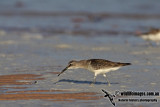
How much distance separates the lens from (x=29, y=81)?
10.4 metres

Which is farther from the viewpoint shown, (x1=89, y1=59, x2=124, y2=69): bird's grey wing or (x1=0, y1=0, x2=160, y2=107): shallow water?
(x1=89, y1=59, x2=124, y2=69): bird's grey wing

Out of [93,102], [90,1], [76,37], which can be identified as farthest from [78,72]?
[90,1]

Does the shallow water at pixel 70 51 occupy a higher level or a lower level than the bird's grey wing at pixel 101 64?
lower

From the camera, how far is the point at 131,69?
12.0m

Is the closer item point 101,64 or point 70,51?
point 101,64

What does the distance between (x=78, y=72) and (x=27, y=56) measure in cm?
290

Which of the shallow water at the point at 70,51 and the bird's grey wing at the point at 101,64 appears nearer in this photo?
the shallow water at the point at 70,51

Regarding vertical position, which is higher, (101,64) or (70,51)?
(101,64)

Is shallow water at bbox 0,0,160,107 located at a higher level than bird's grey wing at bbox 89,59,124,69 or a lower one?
lower

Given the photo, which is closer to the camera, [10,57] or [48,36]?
[10,57]

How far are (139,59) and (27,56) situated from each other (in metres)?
3.43

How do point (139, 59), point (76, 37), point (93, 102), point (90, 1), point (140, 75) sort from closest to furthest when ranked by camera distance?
point (93, 102) → point (140, 75) → point (139, 59) → point (76, 37) → point (90, 1)

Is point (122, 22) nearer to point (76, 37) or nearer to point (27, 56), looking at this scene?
point (76, 37)

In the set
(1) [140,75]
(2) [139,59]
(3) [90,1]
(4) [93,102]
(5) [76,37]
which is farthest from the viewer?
(3) [90,1]
